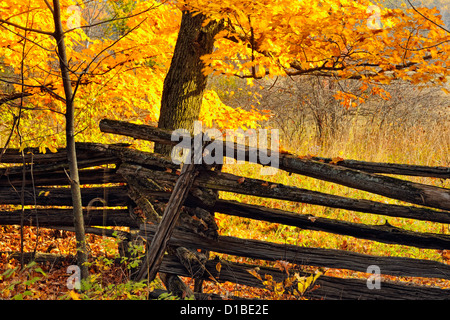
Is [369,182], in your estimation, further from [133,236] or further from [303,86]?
[303,86]

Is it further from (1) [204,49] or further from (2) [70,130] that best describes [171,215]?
(1) [204,49]

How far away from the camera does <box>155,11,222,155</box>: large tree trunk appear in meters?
4.81

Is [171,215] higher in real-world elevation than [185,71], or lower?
lower

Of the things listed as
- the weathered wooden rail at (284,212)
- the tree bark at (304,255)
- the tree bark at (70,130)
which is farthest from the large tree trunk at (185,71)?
the tree bark at (70,130)

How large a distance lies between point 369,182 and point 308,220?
2.54 ft

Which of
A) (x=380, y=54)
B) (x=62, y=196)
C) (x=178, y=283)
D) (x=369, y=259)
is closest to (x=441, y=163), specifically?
(x=380, y=54)

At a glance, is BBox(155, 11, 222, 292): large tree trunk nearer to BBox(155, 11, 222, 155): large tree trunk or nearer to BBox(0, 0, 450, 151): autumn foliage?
BBox(155, 11, 222, 155): large tree trunk

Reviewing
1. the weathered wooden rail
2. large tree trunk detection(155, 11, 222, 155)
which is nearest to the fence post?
the weathered wooden rail

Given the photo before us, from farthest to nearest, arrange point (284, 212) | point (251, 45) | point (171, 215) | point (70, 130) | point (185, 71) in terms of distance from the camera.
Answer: point (185, 71) → point (251, 45) → point (284, 212) → point (171, 215) → point (70, 130)

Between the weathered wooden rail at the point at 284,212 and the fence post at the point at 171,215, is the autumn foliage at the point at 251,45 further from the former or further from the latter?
the fence post at the point at 171,215

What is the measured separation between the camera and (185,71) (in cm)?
486

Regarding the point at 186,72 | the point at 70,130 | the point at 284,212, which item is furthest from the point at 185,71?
the point at 284,212

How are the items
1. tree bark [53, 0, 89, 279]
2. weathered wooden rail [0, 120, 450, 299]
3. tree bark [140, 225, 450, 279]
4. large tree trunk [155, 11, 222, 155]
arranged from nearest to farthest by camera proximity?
tree bark [53, 0, 89, 279] → weathered wooden rail [0, 120, 450, 299] → tree bark [140, 225, 450, 279] → large tree trunk [155, 11, 222, 155]

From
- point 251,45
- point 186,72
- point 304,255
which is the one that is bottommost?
point 304,255
